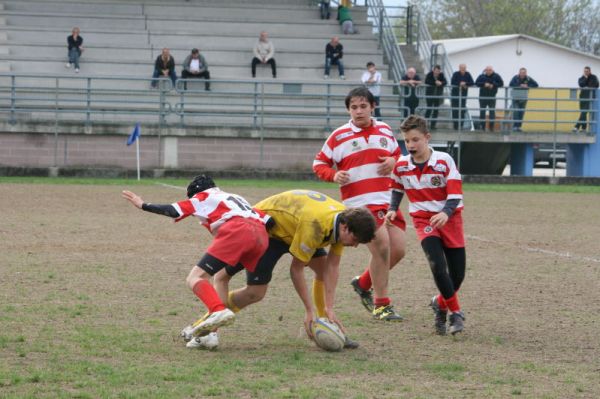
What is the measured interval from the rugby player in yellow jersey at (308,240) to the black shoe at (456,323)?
909 millimetres

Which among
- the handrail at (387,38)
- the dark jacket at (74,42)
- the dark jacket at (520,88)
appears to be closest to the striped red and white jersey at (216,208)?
the dark jacket at (520,88)

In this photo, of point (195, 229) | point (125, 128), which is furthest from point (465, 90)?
point (195, 229)

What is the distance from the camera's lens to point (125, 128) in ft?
94.4

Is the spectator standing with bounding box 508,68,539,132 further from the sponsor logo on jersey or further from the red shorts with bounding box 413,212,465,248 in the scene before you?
the red shorts with bounding box 413,212,465,248

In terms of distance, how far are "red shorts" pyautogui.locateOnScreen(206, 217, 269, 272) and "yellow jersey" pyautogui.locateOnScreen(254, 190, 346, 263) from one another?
0.16 metres

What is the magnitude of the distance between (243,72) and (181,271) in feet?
74.0

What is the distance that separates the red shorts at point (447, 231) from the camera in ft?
28.5

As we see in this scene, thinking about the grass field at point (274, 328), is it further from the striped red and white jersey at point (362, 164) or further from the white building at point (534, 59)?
the white building at point (534, 59)

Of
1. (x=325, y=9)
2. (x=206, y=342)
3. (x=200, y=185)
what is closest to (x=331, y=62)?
(x=325, y=9)

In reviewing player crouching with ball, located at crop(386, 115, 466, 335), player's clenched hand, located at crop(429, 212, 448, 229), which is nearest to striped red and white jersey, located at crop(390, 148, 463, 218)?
player crouching with ball, located at crop(386, 115, 466, 335)

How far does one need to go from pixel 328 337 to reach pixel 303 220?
2.64ft

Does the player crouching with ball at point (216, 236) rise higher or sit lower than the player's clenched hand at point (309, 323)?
higher

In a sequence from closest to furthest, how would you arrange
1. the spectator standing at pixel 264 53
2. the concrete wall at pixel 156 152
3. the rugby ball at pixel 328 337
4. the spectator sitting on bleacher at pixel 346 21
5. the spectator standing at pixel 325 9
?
the rugby ball at pixel 328 337, the concrete wall at pixel 156 152, the spectator standing at pixel 264 53, the spectator sitting on bleacher at pixel 346 21, the spectator standing at pixel 325 9

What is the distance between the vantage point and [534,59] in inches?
1874
